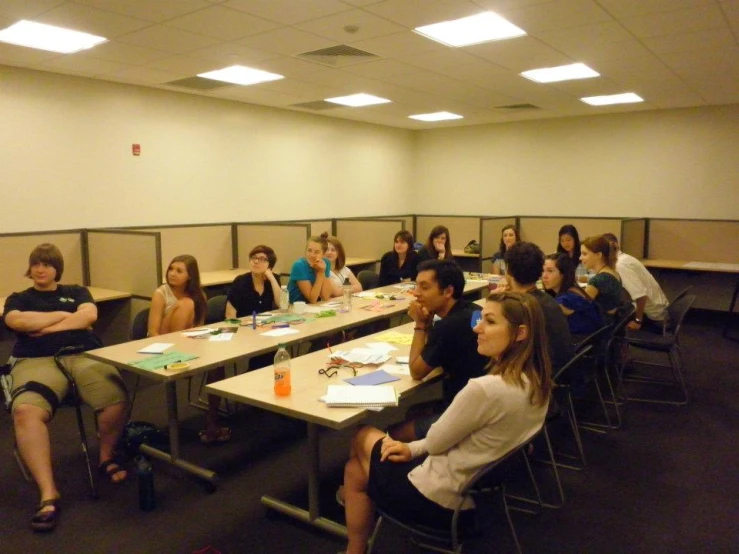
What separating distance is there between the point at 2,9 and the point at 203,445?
2.86m

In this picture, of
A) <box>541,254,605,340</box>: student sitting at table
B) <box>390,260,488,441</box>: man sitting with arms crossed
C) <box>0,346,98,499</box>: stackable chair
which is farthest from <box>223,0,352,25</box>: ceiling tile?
<box>0,346,98,499</box>: stackable chair

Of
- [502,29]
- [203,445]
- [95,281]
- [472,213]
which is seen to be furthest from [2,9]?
[472,213]

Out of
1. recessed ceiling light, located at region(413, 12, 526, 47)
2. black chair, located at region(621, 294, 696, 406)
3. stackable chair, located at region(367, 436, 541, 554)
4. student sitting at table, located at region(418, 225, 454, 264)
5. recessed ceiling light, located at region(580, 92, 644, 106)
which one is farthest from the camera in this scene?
recessed ceiling light, located at region(580, 92, 644, 106)

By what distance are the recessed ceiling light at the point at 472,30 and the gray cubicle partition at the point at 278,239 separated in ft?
7.41

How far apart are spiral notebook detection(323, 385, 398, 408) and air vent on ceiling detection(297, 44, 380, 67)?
2796mm

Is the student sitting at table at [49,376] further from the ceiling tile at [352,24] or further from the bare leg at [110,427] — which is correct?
the ceiling tile at [352,24]

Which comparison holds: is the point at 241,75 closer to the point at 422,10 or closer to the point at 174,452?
the point at 422,10

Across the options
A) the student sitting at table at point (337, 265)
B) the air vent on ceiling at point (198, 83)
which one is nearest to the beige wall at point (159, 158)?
the air vent on ceiling at point (198, 83)

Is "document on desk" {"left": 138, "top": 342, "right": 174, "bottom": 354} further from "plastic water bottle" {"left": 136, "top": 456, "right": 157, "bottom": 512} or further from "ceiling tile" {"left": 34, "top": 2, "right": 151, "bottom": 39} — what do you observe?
"ceiling tile" {"left": 34, "top": 2, "right": 151, "bottom": 39}

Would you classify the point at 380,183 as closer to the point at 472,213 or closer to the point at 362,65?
the point at 472,213

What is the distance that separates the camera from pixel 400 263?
565 cm

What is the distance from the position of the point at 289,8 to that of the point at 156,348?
6.91 feet

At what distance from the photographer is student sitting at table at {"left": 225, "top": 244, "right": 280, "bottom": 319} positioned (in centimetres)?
401

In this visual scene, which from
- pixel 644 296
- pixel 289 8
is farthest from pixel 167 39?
pixel 644 296
